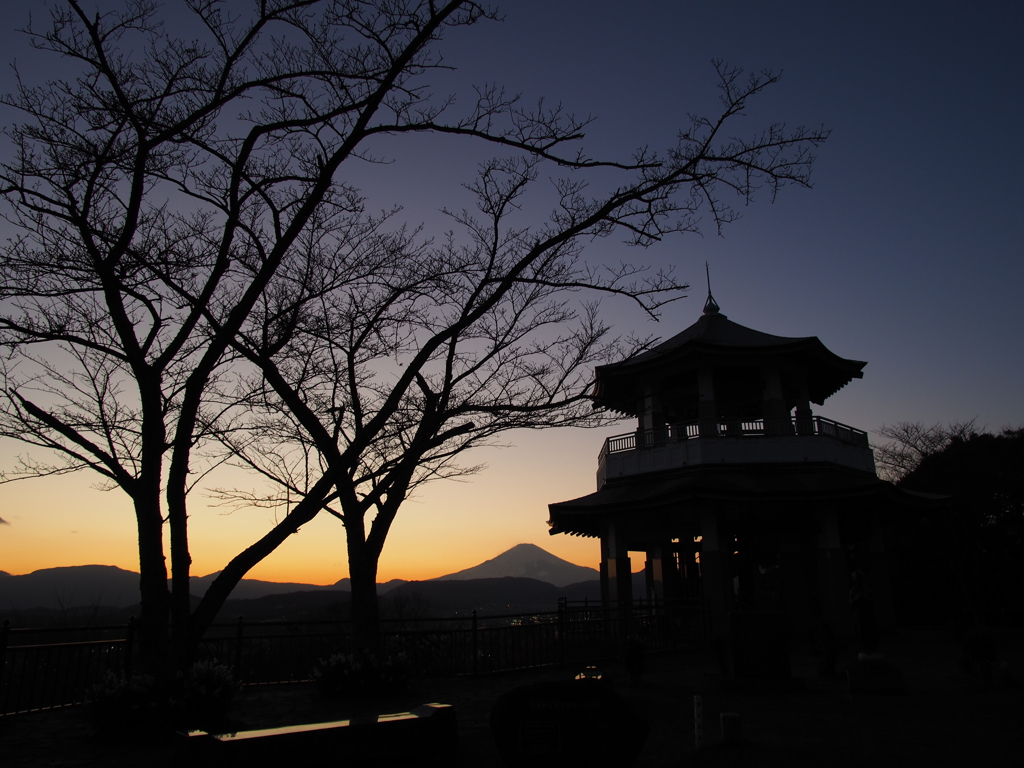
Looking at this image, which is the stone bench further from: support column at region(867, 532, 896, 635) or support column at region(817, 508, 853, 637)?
support column at region(867, 532, 896, 635)

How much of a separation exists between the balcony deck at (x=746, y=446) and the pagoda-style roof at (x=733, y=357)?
1.87 meters

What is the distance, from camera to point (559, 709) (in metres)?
6.05

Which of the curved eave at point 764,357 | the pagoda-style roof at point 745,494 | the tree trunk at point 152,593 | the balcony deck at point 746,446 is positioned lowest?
the tree trunk at point 152,593

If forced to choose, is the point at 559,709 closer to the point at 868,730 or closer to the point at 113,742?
the point at 868,730

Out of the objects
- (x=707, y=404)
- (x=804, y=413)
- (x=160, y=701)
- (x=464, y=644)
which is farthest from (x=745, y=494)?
(x=160, y=701)

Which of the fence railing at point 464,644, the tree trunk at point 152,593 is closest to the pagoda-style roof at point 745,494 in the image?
the fence railing at point 464,644

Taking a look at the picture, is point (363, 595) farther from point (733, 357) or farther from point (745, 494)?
point (733, 357)

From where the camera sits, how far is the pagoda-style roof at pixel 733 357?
773 inches

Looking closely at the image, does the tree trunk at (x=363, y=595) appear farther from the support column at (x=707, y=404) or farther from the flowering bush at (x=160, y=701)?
the support column at (x=707, y=404)

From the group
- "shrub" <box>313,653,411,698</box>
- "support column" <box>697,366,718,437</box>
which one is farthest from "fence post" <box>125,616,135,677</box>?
"support column" <box>697,366,718,437</box>

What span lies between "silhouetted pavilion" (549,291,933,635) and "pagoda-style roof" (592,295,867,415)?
5 cm

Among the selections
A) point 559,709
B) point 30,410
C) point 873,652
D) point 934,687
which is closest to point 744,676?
point 873,652

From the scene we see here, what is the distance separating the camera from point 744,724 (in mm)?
8297

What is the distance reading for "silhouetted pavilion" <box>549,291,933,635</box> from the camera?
18.0 m
